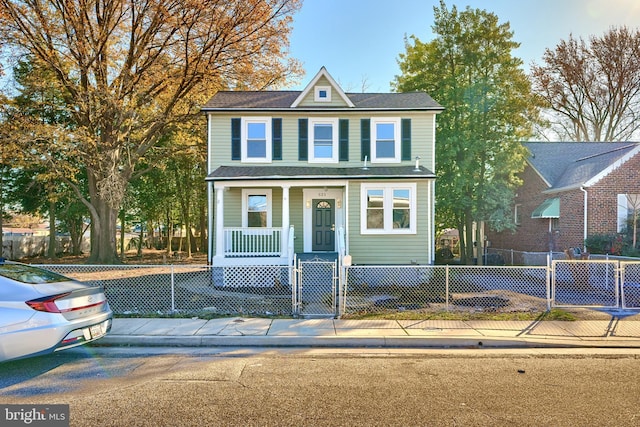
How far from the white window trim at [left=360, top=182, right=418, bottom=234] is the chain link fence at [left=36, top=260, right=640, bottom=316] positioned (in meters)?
1.50

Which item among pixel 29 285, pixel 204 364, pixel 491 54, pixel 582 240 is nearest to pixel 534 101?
pixel 491 54

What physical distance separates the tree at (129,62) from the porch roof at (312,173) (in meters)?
6.26

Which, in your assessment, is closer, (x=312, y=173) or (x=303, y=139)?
(x=312, y=173)

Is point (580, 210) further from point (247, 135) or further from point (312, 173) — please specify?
point (247, 135)

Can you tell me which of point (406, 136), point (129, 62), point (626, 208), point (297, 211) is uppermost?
point (129, 62)

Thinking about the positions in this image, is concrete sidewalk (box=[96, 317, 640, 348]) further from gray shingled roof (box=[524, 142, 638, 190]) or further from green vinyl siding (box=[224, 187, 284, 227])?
gray shingled roof (box=[524, 142, 638, 190])

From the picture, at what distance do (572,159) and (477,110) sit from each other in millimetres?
6680

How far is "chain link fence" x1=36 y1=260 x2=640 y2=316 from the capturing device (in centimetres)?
867

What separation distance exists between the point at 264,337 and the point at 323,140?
375 inches

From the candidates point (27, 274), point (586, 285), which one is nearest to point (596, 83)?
point (586, 285)

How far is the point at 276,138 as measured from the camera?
48.0ft

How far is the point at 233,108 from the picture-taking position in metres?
14.3

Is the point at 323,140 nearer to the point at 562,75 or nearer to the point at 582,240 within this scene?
the point at 582,240

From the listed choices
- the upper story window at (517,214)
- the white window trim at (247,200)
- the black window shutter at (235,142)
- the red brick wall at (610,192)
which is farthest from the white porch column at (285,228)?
the upper story window at (517,214)
